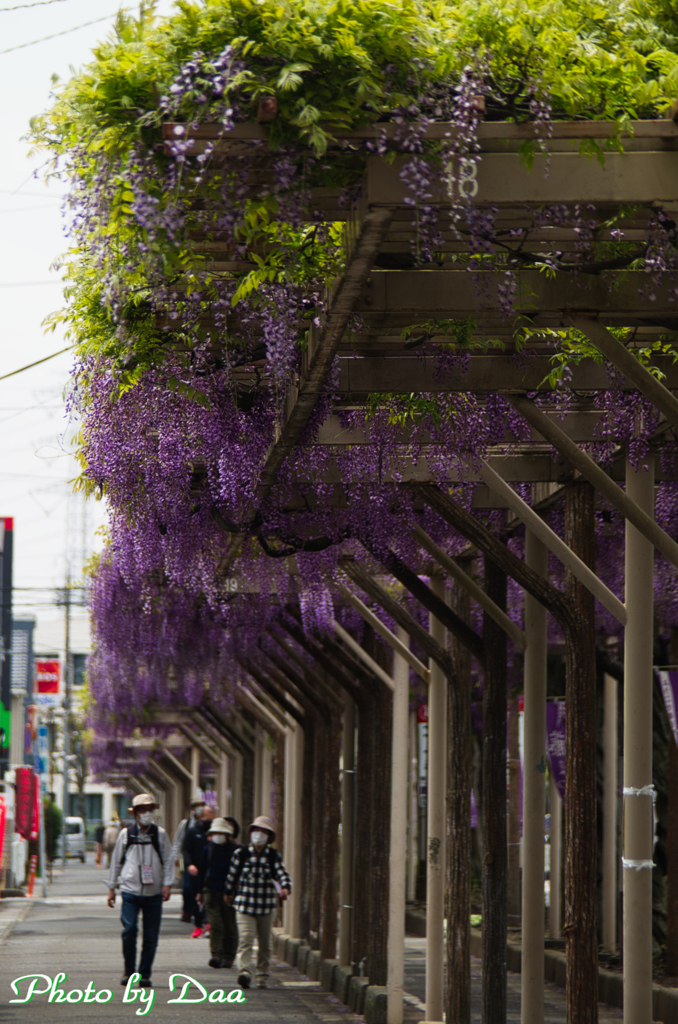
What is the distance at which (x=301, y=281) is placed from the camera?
5.50 metres

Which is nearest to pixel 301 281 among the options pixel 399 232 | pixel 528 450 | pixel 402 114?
pixel 399 232

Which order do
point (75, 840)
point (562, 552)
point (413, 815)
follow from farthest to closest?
point (75, 840), point (413, 815), point (562, 552)

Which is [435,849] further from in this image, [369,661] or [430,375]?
[430,375]

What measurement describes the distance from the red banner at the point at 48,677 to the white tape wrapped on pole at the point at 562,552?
41.5 metres

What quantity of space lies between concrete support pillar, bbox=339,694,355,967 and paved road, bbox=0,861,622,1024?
0.55 meters

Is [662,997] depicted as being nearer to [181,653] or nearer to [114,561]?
[114,561]

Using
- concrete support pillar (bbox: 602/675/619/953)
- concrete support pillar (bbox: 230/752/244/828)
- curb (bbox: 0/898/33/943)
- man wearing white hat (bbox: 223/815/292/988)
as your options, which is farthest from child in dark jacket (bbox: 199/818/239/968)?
concrete support pillar (bbox: 230/752/244/828)

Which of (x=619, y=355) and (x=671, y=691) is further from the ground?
(x=619, y=355)

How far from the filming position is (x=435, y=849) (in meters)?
10.3

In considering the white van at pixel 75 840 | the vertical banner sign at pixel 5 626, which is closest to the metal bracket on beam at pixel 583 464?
the vertical banner sign at pixel 5 626

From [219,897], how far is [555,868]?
12.1 ft

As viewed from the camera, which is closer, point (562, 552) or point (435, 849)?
point (562, 552)

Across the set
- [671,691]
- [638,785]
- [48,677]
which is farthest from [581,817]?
[48,677]

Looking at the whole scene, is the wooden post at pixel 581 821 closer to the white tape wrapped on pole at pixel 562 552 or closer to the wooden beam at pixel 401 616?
the white tape wrapped on pole at pixel 562 552
